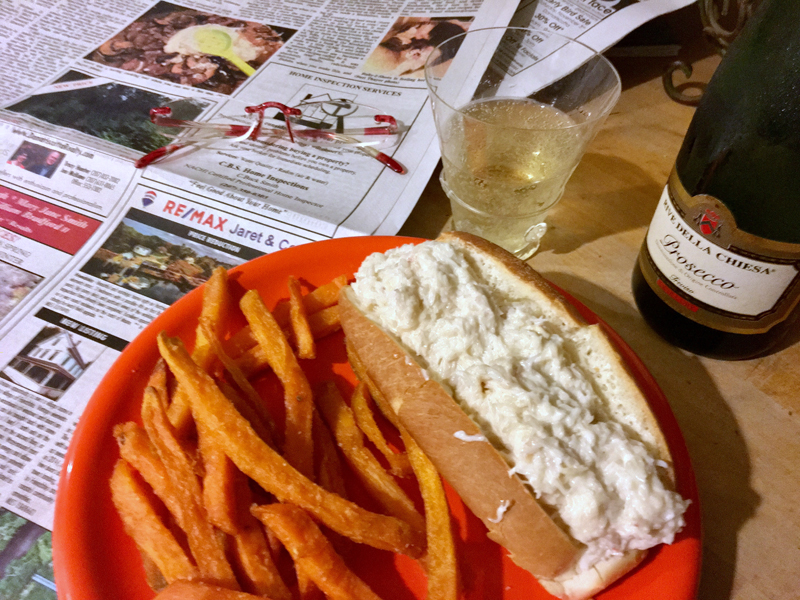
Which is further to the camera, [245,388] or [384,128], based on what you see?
→ [384,128]

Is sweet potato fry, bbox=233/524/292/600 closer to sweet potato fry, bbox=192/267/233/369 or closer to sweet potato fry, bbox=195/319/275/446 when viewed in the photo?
sweet potato fry, bbox=195/319/275/446

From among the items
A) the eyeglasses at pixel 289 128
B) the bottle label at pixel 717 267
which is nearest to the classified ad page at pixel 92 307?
the eyeglasses at pixel 289 128

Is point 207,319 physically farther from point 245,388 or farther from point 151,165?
point 151,165

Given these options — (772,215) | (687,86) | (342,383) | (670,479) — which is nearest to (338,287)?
(342,383)

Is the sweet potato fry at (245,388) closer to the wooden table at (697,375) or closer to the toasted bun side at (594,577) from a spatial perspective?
the toasted bun side at (594,577)

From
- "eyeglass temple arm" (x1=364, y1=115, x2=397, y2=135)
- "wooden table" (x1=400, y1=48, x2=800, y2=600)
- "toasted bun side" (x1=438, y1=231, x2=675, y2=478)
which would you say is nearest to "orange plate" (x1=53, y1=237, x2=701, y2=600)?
"toasted bun side" (x1=438, y1=231, x2=675, y2=478)

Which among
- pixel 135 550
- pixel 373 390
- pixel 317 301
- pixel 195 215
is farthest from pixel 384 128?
pixel 135 550
